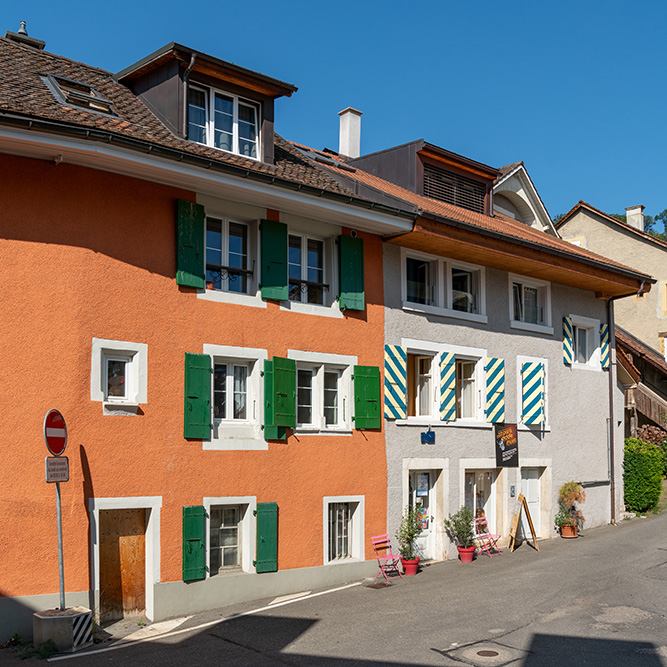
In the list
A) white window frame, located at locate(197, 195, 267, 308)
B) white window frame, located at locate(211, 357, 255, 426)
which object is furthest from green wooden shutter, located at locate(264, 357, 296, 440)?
white window frame, located at locate(197, 195, 267, 308)

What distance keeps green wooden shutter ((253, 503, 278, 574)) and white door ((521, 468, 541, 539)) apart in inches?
300

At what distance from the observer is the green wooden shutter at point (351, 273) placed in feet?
49.5

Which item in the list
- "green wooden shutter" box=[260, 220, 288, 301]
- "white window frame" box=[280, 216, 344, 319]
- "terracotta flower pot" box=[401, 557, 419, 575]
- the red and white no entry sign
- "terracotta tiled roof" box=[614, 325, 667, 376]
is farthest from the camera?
"terracotta tiled roof" box=[614, 325, 667, 376]

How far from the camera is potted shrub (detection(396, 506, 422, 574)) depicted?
1527cm

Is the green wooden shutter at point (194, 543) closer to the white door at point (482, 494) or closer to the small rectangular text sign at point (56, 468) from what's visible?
the small rectangular text sign at point (56, 468)

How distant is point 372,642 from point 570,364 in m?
11.6

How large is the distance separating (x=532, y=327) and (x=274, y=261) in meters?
7.77

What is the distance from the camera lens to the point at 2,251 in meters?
11.3

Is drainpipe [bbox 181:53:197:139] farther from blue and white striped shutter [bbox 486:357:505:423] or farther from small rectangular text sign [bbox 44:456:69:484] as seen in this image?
blue and white striped shutter [bbox 486:357:505:423]

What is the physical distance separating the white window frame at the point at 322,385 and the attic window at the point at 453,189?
635 centimetres

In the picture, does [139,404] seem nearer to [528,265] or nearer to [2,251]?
[2,251]

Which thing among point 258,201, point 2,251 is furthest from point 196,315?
point 2,251

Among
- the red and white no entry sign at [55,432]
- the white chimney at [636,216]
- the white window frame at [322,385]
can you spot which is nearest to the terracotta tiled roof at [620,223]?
the white chimney at [636,216]

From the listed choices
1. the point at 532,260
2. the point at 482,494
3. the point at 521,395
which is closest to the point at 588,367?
the point at 521,395
